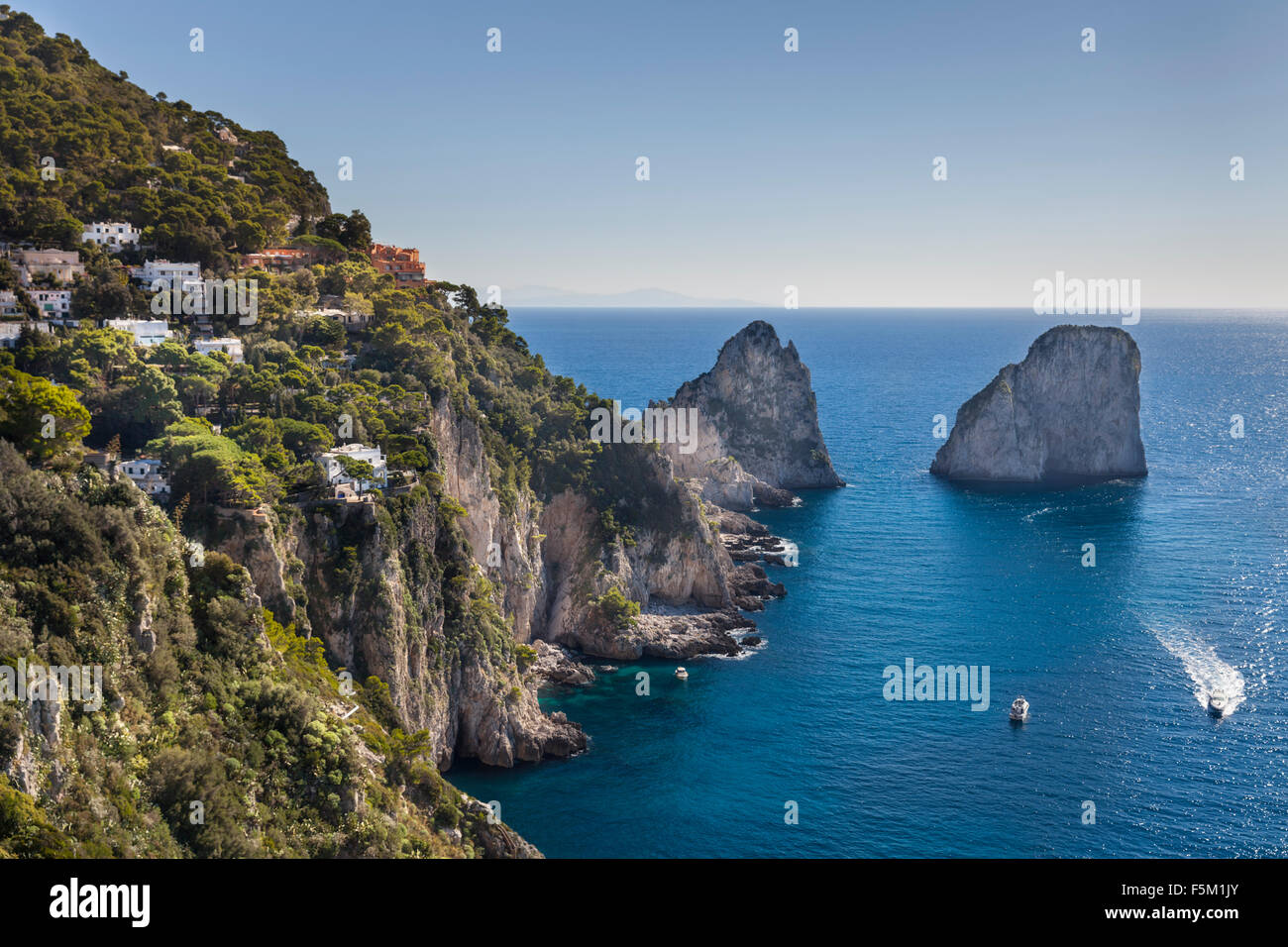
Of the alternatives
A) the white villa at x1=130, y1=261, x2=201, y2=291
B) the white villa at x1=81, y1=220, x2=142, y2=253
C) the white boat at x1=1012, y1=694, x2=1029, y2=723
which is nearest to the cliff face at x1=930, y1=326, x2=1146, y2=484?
the white boat at x1=1012, y1=694, x2=1029, y2=723

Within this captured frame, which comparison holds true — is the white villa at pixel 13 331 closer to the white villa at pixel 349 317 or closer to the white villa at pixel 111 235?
the white villa at pixel 111 235

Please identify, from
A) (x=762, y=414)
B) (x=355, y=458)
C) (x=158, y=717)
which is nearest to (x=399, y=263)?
(x=355, y=458)

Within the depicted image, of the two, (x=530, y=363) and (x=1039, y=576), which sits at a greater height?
(x=530, y=363)

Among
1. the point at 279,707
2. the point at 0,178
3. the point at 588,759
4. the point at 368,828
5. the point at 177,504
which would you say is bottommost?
the point at 588,759

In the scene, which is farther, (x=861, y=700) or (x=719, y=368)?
(x=719, y=368)
